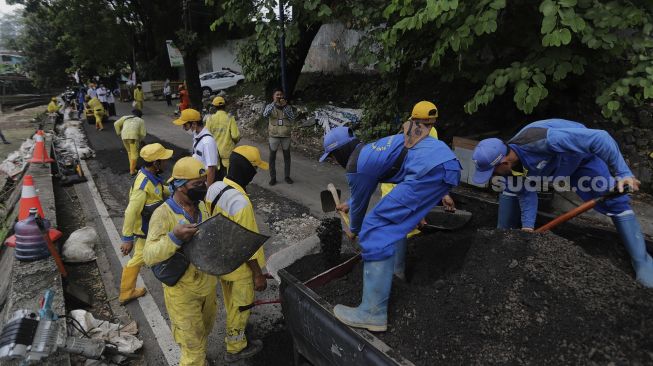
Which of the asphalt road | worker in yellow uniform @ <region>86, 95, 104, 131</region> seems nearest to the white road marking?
the asphalt road

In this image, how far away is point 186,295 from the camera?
108 inches

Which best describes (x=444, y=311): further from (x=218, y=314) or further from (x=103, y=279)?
(x=103, y=279)

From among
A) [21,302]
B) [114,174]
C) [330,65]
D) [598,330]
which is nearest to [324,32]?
[330,65]

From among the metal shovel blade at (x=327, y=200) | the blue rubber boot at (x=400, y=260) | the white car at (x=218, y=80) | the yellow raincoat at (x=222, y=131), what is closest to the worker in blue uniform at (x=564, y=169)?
the blue rubber boot at (x=400, y=260)

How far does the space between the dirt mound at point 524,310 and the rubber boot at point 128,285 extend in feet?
7.93

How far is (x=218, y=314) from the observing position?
3904 mm

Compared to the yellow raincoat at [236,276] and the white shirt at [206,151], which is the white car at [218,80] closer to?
the white shirt at [206,151]

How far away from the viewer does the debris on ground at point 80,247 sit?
15.7ft

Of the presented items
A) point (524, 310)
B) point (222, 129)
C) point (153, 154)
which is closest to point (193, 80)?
point (222, 129)

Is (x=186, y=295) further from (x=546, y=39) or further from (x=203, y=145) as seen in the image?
(x=546, y=39)

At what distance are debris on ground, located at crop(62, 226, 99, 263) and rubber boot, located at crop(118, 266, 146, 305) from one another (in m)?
1.08

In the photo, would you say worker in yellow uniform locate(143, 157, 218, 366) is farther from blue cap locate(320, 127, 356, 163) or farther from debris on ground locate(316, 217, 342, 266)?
blue cap locate(320, 127, 356, 163)

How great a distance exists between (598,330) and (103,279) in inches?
186

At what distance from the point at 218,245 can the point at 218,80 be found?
22.0 m
